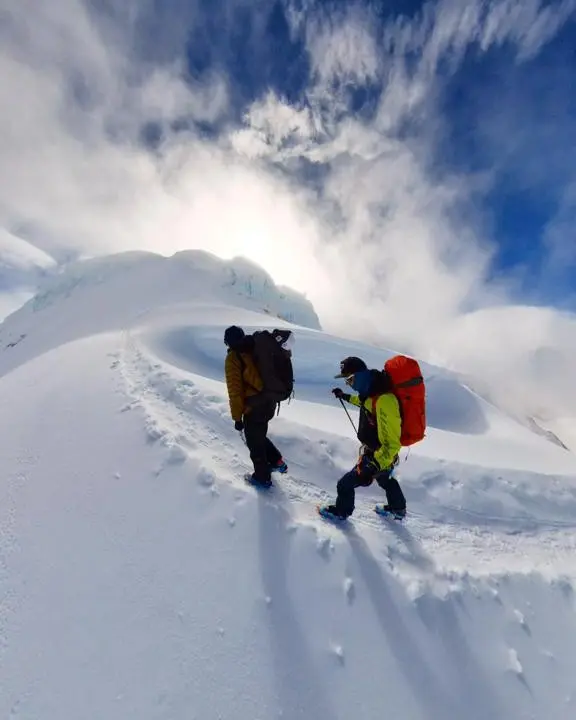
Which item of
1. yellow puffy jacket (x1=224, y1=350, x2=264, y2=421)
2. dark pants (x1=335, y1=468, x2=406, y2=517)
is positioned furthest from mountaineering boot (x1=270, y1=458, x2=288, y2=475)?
yellow puffy jacket (x1=224, y1=350, x2=264, y2=421)

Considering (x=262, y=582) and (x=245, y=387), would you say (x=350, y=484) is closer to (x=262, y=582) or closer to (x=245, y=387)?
(x=262, y=582)

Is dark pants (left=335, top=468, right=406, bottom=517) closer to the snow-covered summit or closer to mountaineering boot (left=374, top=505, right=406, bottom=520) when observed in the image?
mountaineering boot (left=374, top=505, right=406, bottom=520)

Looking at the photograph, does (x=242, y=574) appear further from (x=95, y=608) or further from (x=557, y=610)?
(x=557, y=610)

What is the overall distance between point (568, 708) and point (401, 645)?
4.64ft

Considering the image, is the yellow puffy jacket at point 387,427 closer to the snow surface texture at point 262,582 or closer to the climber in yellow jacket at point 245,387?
the snow surface texture at point 262,582

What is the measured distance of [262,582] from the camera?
12.5ft

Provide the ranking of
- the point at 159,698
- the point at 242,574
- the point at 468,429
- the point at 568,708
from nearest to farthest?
the point at 159,698, the point at 568,708, the point at 242,574, the point at 468,429

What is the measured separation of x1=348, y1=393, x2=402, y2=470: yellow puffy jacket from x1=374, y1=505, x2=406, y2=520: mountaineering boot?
1.28 metres

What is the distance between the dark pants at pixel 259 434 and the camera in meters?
4.86

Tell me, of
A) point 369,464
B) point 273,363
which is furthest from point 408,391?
point 273,363

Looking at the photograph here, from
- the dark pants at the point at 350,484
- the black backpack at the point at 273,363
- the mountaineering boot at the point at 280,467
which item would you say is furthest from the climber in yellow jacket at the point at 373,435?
the mountaineering boot at the point at 280,467

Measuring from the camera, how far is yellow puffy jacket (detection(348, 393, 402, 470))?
4098 millimetres

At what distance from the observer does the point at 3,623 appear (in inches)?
139

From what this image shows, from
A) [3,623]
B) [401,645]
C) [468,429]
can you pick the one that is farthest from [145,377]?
[468,429]
